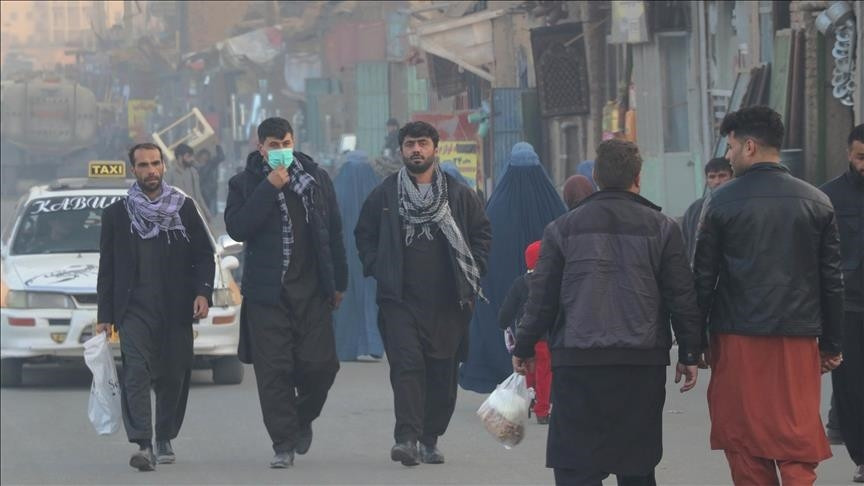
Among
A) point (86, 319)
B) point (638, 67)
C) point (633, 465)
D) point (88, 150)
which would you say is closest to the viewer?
point (633, 465)

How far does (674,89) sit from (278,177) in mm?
14464

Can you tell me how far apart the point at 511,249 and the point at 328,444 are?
1908mm

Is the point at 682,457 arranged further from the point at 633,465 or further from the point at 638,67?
the point at 638,67

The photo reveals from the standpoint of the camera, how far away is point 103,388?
362 inches

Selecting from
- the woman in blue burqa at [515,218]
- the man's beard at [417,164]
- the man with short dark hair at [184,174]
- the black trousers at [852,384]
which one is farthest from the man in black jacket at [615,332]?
the man with short dark hair at [184,174]

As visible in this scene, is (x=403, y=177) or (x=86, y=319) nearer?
(x=403, y=177)

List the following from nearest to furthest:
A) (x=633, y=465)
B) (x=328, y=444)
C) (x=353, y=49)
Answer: (x=633, y=465), (x=328, y=444), (x=353, y=49)

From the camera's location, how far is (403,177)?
9164 mm

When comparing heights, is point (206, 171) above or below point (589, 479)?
above

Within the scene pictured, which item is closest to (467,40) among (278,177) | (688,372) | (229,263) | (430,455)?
(229,263)

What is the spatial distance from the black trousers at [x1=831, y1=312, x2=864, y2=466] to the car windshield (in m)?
7.57

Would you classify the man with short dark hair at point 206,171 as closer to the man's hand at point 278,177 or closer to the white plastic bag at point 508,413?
the man's hand at point 278,177

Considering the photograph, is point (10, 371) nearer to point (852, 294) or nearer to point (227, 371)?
point (227, 371)

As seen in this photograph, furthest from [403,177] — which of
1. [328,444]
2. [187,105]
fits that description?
[187,105]
